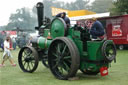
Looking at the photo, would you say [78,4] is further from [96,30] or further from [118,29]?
[96,30]

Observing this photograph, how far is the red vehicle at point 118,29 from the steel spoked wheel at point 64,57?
10.6 meters

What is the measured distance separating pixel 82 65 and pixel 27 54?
2.23 m

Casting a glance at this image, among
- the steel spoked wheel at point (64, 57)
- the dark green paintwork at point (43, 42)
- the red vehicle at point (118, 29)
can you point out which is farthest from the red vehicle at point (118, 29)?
the steel spoked wheel at point (64, 57)

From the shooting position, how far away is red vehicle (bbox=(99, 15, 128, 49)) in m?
15.0

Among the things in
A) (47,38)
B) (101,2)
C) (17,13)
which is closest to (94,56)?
(47,38)

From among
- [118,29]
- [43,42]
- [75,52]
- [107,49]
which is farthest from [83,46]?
[118,29]

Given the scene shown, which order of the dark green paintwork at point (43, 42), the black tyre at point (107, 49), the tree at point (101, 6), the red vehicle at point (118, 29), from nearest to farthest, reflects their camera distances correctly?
the black tyre at point (107, 49)
the dark green paintwork at point (43, 42)
the red vehicle at point (118, 29)
the tree at point (101, 6)

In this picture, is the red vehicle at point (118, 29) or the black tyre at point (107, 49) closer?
the black tyre at point (107, 49)

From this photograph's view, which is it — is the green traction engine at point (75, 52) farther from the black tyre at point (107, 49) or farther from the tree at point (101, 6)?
the tree at point (101, 6)

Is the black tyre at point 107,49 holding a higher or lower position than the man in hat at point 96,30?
lower

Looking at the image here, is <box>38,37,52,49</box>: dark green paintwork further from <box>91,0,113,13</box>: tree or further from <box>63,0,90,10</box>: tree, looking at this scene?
<box>63,0,90,10</box>: tree

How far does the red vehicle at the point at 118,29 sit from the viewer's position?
15.0 meters

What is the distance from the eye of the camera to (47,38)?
20.3 feet

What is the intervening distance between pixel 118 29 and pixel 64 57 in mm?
11219
